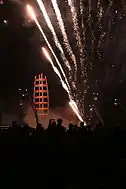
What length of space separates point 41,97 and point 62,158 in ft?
56.5

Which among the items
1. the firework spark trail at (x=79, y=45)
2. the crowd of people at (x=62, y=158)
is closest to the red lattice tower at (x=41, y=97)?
the firework spark trail at (x=79, y=45)

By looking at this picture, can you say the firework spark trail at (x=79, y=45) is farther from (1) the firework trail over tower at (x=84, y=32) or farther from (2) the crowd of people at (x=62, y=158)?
(2) the crowd of people at (x=62, y=158)

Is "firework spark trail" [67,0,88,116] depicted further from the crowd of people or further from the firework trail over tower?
the crowd of people

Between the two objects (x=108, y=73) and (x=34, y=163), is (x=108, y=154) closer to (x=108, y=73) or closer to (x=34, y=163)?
(x=34, y=163)

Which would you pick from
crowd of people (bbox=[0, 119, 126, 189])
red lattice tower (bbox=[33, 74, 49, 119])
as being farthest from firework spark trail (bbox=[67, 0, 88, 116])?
crowd of people (bbox=[0, 119, 126, 189])

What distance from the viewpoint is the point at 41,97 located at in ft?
80.0

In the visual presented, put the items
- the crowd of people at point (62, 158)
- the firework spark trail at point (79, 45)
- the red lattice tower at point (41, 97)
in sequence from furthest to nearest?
the red lattice tower at point (41, 97)
the firework spark trail at point (79, 45)
the crowd of people at point (62, 158)

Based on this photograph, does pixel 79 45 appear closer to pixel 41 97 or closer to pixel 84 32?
pixel 84 32

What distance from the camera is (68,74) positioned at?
20.5 m

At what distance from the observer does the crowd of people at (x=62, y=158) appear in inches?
266

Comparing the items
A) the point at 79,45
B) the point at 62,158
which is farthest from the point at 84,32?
the point at 62,158

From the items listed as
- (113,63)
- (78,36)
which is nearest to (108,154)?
(78,36)

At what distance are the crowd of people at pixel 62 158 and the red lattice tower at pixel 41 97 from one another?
638 inches

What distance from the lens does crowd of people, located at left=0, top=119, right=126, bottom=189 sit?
6.75 m
